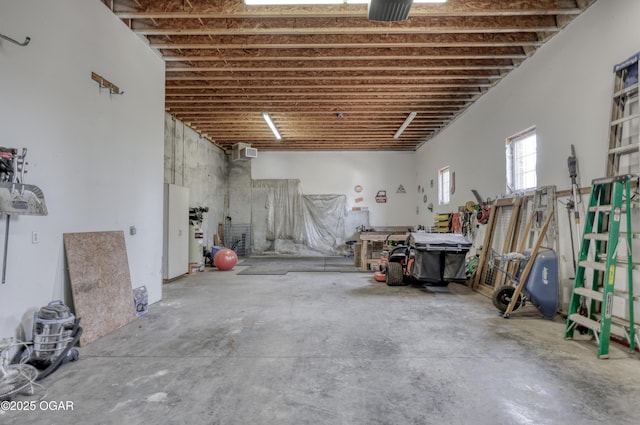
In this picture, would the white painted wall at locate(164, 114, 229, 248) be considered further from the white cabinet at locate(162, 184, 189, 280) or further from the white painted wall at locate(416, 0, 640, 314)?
the white painted wall at locate(416, 0, 640, 314)

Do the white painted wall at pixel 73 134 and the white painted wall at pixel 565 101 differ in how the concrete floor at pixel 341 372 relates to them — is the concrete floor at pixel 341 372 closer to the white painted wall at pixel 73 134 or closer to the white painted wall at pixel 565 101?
the white painted wall at pixel 73 134

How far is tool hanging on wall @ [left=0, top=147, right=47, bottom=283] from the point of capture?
2.33m

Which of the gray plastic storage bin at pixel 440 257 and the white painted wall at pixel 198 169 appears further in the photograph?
the white painted wall at pixel 198 169

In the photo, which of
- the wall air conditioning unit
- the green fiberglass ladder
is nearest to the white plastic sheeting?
the wall air conditioning unit

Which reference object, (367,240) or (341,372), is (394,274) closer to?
(367,240)

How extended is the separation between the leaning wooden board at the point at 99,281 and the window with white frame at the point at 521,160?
554 cm

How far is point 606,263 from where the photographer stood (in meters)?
2.79

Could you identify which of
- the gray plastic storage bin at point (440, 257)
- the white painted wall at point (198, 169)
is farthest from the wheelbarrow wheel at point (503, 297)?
the white painted wall at point (198, 169)

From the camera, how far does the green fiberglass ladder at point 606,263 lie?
2.73 metres

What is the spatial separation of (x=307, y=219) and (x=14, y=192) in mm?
8414

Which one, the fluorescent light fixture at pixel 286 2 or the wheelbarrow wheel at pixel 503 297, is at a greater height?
the fluorescent light fixture at pixel 286 2

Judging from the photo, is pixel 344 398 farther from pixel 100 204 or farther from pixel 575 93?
pixel 575 93

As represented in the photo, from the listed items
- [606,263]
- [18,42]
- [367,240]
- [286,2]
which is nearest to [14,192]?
[18,42]

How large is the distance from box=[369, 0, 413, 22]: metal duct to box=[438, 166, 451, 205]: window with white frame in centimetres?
536
